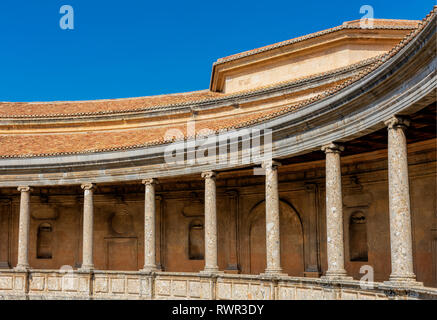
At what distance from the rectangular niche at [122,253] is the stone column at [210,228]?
873cm

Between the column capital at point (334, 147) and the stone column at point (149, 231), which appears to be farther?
the stone column at point (149, 231)

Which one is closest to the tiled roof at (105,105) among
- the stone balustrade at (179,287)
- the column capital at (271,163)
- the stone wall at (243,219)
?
the stone wall at (243,219)

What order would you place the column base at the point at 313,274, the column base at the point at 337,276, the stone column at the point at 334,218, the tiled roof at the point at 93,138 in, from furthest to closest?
the tiled roof at the point at 93,138
the column base at the point at 313,274
the stone column at the point at 334,218
the column base at the point at 337,276

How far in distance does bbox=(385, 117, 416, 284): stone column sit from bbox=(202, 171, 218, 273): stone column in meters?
9.03

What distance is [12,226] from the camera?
3188 centimetres

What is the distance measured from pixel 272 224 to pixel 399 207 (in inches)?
255

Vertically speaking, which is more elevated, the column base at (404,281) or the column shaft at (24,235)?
the column shaft at (24,235)

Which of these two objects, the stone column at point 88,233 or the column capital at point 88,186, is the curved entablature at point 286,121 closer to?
the column capital at point 88,186

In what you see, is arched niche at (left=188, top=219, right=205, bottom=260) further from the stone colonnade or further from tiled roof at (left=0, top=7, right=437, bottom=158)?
the stone colonnade

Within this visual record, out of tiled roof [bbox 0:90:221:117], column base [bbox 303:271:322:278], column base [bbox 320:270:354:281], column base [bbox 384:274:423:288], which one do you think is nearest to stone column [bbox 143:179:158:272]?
column base [bbox 303:271:322:278]

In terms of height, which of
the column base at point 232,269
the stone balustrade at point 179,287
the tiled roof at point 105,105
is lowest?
the stone balustrade at point 179,287

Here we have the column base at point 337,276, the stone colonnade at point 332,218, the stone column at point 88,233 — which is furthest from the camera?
the stone column at point 88,233

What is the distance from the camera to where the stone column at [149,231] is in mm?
25312
